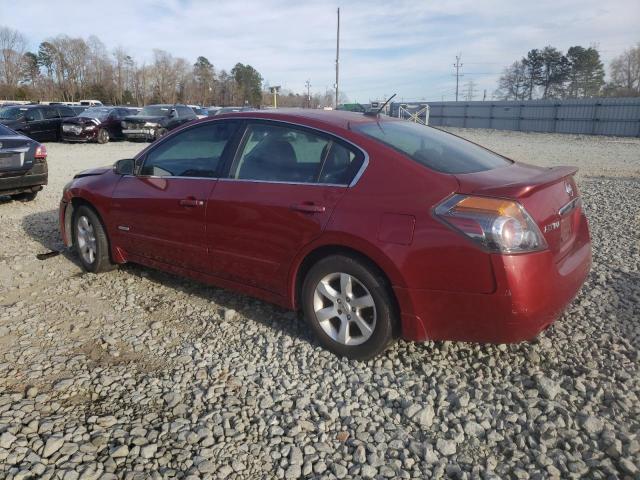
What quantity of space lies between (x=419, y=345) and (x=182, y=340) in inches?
67.7

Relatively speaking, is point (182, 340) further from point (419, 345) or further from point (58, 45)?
point (58, 45)

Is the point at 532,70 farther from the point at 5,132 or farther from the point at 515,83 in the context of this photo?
the point at 5,132

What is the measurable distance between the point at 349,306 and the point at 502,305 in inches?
37.4

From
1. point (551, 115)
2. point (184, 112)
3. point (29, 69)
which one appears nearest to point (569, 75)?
point (551, 115)

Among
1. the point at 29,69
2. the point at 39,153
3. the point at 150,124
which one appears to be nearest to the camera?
the point at 39,153

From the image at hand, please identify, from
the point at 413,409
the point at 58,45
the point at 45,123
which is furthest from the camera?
the point at 58,45

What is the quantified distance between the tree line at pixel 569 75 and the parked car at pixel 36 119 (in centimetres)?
6131

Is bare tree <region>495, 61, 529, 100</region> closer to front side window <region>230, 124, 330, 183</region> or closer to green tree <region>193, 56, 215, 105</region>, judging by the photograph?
green tree <region>193, 56, 215, 105</region>

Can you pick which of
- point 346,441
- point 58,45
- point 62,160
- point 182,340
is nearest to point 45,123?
point 62,160

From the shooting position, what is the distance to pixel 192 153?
13.9ft

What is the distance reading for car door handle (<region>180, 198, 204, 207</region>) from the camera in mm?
3930

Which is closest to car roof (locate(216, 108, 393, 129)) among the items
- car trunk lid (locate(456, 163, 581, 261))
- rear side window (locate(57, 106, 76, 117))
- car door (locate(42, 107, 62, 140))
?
car trunk lid (locate(456, 163, 581, 261))

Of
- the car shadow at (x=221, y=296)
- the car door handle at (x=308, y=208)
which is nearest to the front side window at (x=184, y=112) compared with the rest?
the car shadow at (x=221, y=296)

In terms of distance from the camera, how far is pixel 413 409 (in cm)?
283
